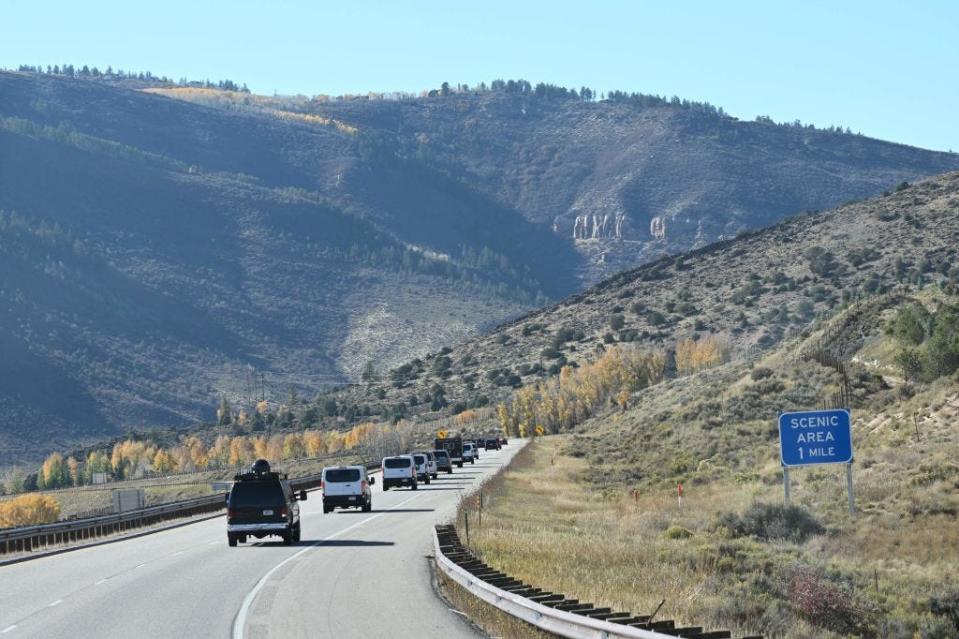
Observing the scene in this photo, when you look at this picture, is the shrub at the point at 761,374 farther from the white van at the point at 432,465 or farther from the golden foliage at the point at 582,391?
the golden foliage at the point at 582,391

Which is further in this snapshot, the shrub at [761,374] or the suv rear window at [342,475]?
the shrub at [761,374]

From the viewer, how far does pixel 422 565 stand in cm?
2825

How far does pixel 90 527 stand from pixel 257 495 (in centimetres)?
958

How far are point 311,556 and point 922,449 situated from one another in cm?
2286

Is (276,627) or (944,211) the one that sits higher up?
(944,211)

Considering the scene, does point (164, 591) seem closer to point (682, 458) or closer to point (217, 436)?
point (682, 458)

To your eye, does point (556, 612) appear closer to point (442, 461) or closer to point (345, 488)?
point (345, 488)

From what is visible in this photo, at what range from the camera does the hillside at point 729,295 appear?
137 meters

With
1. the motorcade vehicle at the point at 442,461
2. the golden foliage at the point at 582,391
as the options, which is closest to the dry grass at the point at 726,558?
the motorcade vehicle at the point at 442,461

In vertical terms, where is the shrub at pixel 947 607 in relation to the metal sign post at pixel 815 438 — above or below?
below

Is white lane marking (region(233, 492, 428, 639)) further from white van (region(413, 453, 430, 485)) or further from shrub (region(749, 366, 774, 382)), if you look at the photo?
shrub (region(749, 366, 774, 382))

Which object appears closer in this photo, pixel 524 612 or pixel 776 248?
pixel 524 612

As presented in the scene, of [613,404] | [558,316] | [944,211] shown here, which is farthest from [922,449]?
[558,316]

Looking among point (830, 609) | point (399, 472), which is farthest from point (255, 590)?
point (399, 472)
